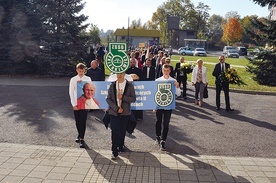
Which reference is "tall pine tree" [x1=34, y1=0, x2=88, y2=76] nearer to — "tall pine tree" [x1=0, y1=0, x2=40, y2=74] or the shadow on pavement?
"tall pine tree" [x1=0, y1=0, x2=40, y2=74]

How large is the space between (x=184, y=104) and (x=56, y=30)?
1102 cm

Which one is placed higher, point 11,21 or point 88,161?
point 11,21

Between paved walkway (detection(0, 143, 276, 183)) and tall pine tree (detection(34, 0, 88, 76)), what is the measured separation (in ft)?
40.6

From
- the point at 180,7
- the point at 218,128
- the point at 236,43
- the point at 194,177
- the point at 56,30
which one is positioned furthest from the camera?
the point at 180,7

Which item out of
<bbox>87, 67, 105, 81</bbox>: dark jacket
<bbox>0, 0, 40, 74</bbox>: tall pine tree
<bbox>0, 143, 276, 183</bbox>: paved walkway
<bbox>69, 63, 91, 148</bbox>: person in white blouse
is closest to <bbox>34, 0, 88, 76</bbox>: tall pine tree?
<bbox>0, 0, 40, 74</bbox>: tall pine tree

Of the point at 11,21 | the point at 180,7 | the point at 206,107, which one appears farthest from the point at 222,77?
the point at 180,7

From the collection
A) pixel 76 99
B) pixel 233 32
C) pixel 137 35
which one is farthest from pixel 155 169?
pixel 233 32

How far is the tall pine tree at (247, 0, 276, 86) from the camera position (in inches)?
639

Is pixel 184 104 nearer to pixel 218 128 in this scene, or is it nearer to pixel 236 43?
pixel 218 128

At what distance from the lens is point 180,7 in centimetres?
9556

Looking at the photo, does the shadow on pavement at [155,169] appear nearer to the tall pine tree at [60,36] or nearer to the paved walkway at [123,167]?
the paved walkway at [123,167]

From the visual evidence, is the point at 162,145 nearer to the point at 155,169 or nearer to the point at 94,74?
the point at 155,169

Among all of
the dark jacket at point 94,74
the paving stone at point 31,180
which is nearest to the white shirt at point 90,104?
the paving stone at point 31,180

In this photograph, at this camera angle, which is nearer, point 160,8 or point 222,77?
point 222,77
